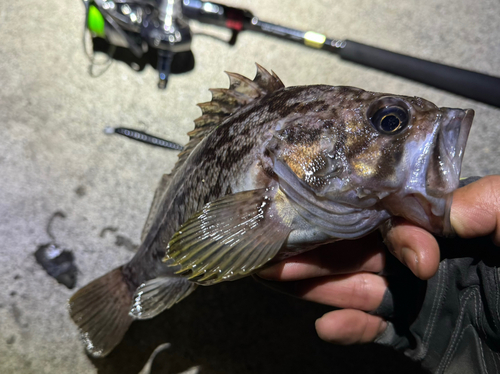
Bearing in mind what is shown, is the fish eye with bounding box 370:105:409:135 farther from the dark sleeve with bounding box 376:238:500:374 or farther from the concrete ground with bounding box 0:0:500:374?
the concrete ground with bounding box 0:0:500:374

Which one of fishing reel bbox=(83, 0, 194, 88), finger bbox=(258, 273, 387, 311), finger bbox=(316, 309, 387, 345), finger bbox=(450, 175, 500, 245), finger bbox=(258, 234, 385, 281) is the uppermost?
fishing reel bbox=(83, 0, 194, 88)

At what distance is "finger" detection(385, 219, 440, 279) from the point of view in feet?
2.34

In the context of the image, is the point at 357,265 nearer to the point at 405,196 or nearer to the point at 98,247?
the point at 405,196

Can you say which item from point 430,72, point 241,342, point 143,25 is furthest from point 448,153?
point 143,25

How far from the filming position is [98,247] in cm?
145

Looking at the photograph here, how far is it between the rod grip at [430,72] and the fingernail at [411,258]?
3.45 feet

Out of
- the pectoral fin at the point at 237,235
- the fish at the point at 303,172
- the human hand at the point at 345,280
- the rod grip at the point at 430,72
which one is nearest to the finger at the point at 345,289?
the human hand at the point at 345,280

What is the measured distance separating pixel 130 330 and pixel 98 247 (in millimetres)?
380

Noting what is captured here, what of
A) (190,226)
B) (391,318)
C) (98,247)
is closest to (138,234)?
(98,247)

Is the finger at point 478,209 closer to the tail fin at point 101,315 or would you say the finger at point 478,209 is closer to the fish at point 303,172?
the fish at point 303,172

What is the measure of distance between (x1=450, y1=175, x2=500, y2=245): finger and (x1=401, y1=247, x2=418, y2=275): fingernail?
11 centimetres

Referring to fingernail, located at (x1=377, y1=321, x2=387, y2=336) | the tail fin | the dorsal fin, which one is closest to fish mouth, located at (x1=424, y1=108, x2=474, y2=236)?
→ the dorsal fin

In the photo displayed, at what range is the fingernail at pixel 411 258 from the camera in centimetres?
72

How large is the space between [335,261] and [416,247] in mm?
333
